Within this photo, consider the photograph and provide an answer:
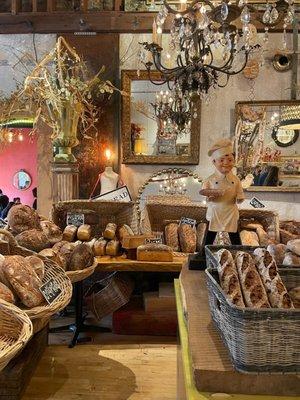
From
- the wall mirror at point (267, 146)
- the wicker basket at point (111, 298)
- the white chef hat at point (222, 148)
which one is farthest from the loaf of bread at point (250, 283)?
the wall mirror at point (267, 146)

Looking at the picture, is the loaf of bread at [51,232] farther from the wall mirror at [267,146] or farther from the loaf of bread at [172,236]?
the wall mirror at [267,146]

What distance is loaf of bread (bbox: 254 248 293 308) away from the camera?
106 centimetres

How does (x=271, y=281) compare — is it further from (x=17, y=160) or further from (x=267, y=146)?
(x=17, y=160)

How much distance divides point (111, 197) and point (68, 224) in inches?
21.7

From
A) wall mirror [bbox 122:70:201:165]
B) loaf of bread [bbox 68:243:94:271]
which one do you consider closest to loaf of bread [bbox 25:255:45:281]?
loaf of bread [bbox 68:243:94:271]

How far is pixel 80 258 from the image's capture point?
2.56 metres

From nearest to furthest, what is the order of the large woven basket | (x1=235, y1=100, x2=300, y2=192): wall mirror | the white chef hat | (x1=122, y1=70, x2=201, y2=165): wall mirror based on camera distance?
the large woven basket
the white chef hat
(x1=235, y1=100, x2=300, y2=192): wall mirror
(x1=122, y1=70, x2=201, y2=165): wall mirror

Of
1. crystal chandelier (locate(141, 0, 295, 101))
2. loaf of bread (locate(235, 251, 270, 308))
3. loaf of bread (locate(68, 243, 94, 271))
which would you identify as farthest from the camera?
loaf of bread (locate(68, 243, 94, 271))

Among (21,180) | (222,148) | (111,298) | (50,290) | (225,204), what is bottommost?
(111,298)

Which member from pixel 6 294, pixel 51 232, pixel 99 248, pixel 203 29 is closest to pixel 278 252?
pixel 6 294

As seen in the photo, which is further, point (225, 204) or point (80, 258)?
point (80, 258)

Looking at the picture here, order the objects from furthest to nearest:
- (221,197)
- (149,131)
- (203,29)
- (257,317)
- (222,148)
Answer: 1. (149,131)
2. (203,29)
3. (221,197)
4. (222,148)
5. (257,317)

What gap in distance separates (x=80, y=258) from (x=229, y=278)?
5.16 ft

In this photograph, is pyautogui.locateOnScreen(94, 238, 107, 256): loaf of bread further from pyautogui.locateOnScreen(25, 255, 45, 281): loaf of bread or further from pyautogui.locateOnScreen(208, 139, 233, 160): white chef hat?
pyautogui.locateOnScreen(208, 139, 233, 160): white chef hat
